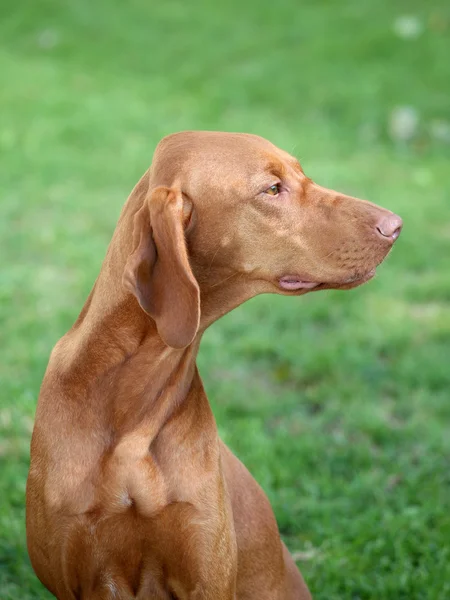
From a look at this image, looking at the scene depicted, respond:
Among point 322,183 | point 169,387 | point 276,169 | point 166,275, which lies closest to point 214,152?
point 276,169

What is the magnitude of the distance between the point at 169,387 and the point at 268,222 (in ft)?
1.93

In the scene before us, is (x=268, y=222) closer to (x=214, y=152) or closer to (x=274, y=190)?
Answer: (x=274, y=190)

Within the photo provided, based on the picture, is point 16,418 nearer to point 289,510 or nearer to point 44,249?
point 289,510

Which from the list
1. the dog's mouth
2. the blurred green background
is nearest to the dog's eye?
the dog's mouth

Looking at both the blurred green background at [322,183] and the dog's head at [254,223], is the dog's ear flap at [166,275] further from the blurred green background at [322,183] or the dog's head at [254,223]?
the blurred green background at [322,183]

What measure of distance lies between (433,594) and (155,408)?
1.61 metres

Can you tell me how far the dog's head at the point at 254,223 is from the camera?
2934 millimetres

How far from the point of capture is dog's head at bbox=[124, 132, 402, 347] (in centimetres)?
293

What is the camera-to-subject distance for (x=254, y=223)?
9.80 ft

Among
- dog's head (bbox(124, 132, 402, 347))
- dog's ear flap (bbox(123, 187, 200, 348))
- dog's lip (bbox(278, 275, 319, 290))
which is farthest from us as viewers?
dog's lip (bbox(278, 275, 319, 290))

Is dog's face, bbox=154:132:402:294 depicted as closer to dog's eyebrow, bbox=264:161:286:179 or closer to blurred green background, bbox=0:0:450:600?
dog's eyebrow, bbox=264:161:286:179

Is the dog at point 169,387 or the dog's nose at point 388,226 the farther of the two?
the dog's nose at point 388,226

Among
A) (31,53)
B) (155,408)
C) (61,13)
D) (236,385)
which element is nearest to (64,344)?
(155,408)

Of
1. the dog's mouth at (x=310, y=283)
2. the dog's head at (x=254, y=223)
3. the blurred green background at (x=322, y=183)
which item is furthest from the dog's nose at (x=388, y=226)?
the blurred green background at (x=322, y=183)
